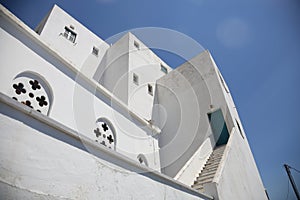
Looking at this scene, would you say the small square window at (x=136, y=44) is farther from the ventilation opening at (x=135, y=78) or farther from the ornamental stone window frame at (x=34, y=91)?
the ornamental stone window frame at (x=34, y=91)

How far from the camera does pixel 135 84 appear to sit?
41.2ft

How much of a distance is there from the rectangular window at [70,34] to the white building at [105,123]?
8 cm

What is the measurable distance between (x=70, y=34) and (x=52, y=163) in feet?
40.8

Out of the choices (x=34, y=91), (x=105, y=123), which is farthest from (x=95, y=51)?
(x=34, y=91)

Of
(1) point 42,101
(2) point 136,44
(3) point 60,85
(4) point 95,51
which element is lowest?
(1) point 42,101

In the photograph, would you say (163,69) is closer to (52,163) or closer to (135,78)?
(135,78)

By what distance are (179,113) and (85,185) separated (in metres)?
9.82

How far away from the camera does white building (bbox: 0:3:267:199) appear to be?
2.18 metres

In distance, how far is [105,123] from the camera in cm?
746

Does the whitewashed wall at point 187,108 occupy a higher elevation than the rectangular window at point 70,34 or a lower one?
lower

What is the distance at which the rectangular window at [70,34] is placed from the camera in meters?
12.3

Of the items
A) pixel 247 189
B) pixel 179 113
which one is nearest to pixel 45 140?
pixel 247 189

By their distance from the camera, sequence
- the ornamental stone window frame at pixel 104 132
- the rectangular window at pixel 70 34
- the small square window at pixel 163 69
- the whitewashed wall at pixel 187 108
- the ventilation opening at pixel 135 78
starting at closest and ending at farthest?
the ornamental stone window frame at pixel 104 132 → the whitewashed wall at pixel 187 108 → the rectangular window at pixel 70 34 → the ventilation opening at pixel 135 78 → the small square window at pixel 163 69

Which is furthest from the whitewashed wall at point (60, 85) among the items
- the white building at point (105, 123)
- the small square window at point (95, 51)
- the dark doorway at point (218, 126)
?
the small square window at point (95, 51)
